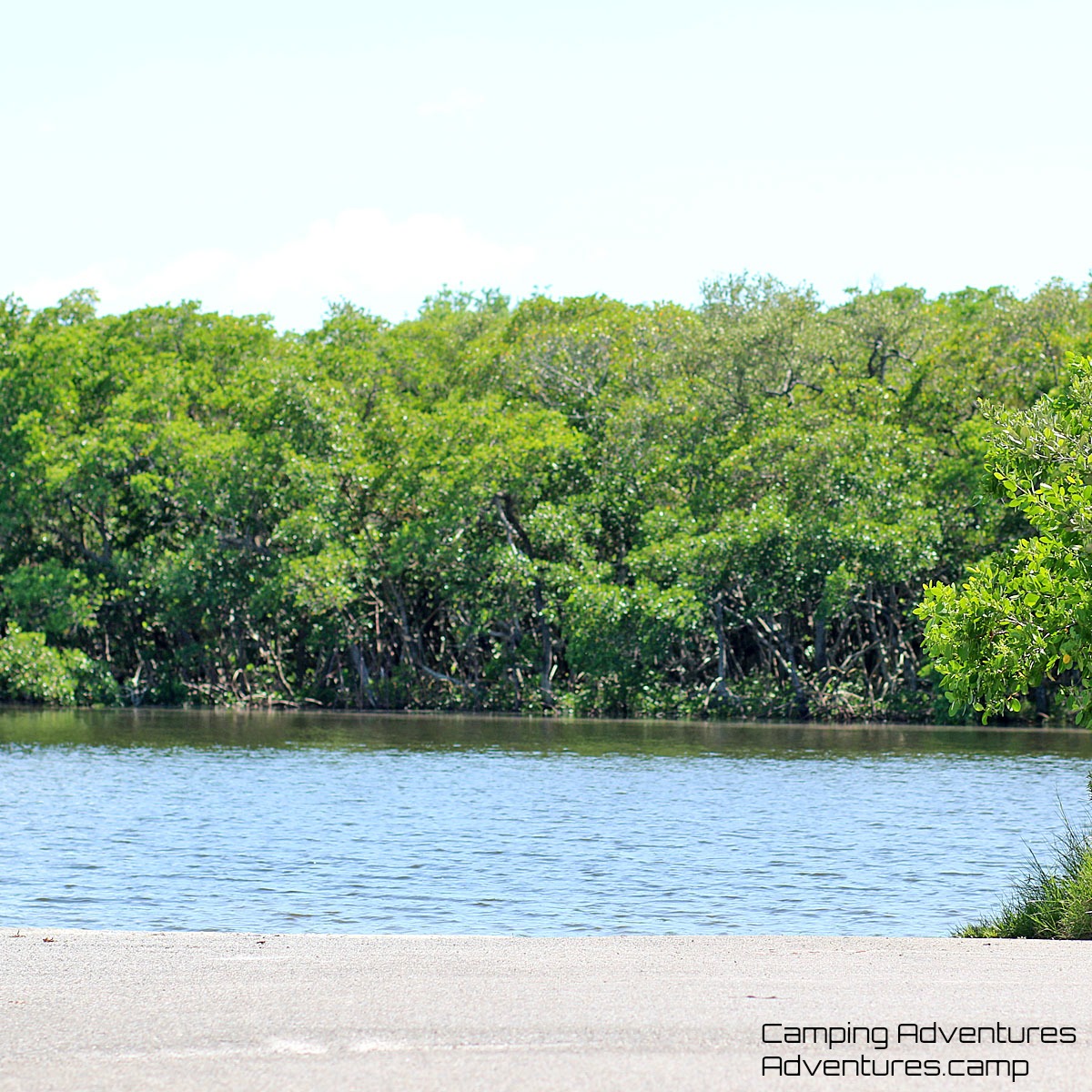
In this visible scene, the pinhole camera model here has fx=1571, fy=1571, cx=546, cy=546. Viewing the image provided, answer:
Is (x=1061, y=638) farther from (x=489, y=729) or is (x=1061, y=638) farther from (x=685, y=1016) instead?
(x=489, y=729)

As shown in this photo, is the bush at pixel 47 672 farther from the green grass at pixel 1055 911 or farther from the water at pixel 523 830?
the green grass at pixel 1055 911

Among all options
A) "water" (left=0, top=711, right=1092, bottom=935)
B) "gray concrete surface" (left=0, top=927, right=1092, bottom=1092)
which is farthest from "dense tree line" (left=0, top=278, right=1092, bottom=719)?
"gray concrete surface" (left=0, top=927, right=1092, bottom=1092)

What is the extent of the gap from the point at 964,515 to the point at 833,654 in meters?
7.86

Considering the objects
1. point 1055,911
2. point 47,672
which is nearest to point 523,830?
point 1055,911

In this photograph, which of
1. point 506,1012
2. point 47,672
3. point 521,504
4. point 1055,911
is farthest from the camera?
point 521,504

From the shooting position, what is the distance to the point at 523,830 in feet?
82.2

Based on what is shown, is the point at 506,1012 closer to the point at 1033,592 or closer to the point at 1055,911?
the point at 1055,911

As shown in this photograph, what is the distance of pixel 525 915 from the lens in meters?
17.0

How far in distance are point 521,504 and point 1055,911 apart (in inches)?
1871

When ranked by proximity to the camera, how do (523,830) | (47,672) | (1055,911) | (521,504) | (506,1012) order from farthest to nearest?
(521,504) < (47,672) < (523,830) < (1055,911) < (506,1012)

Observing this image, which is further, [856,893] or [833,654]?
[833,654]

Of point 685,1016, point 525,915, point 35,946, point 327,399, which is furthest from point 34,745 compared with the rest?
point 685,1016

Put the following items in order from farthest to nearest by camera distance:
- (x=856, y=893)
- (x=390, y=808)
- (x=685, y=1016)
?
(x=390, y=808), (x=856, y=893), (x=685, y=1016)

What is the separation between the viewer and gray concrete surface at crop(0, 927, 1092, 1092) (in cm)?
753
